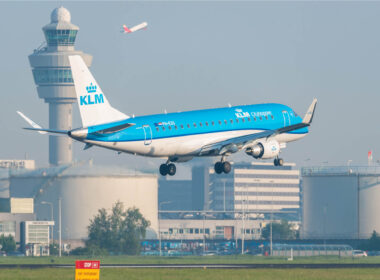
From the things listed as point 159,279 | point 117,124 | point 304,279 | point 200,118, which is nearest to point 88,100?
point 117,124

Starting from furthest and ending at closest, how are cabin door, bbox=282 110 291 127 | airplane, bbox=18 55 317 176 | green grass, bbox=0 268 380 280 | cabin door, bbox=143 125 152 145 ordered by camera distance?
cabin door, bbox=282 110 291 127 < cabin door, bbox=143 125 152 145 < airplane, bbox=18 55 317 176 < green grass, bbox=0 268 380 280

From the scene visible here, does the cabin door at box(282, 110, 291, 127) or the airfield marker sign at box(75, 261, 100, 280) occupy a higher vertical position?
the cabin door at box(282, 110, 291, 127)

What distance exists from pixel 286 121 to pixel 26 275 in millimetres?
33205

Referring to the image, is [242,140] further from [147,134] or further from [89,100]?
[89,100]

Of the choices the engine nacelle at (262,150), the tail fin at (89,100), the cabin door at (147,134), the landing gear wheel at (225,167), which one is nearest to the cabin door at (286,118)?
the engine nacelle at (262,150)

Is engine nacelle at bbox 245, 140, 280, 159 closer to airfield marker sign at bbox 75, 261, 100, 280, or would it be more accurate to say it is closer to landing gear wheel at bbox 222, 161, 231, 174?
landing gear wheel at bbox 222, 161, 231, 174

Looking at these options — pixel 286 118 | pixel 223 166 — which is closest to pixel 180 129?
pixel 223 166

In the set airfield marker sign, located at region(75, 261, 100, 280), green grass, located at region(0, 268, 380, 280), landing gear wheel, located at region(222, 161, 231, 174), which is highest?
landing gear wheel, located at region(222, 161, 231, 174)

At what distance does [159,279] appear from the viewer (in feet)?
313

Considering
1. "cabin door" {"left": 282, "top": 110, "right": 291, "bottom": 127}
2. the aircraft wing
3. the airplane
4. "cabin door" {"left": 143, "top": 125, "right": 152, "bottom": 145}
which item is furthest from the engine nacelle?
"cabin door" {"left": 143, "top": 125, "right": 152, "bottom": 145}

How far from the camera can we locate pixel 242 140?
356 feet

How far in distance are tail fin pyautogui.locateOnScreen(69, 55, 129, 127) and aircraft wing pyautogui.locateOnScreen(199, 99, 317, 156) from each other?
32.4ft

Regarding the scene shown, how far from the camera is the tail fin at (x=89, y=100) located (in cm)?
10131

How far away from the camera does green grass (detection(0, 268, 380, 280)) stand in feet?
322
